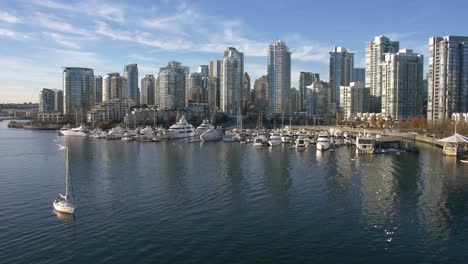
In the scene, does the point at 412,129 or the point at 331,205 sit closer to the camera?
the point at 331,205

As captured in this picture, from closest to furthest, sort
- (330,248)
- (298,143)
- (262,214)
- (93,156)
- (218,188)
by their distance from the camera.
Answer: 1. (330,248)
2. (262,214)
3. (218,188)
4. (93,156)
5. (298,143)

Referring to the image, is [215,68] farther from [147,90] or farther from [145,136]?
[145,136]

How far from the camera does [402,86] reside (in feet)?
312

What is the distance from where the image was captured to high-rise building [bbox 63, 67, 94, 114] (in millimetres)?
133625

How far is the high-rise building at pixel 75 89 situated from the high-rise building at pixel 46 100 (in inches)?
897

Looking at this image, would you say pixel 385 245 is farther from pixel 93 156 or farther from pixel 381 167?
pixel 93 156

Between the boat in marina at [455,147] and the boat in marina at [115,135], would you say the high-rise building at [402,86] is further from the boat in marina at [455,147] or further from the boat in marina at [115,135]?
the boat in marina at [115,135]

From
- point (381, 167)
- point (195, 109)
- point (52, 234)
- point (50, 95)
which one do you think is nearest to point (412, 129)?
point (381, 167)

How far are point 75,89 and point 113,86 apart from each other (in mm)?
14554

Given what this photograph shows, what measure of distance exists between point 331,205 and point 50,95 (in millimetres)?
154461

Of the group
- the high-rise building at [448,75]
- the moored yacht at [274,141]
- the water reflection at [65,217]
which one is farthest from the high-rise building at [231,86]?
the water reflection at [65,217]

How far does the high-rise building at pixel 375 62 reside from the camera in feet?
396

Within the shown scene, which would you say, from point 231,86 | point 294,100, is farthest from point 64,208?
point 294,100

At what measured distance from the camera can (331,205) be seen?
763 inches
